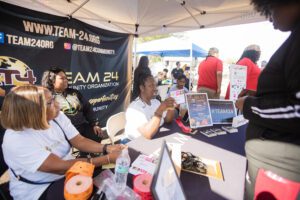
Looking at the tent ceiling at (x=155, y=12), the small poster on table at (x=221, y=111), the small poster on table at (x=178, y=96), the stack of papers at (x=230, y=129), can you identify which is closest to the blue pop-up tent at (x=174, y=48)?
the tent ceiling at (x=155, y=12)

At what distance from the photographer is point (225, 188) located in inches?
41.1

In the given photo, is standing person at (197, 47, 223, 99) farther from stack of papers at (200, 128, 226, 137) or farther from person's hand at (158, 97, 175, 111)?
person's hand at (158, 97, 175, 111)

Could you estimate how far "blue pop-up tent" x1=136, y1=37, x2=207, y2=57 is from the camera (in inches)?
300

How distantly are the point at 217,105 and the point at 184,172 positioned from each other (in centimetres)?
140

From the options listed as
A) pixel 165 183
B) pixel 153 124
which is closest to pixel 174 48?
pixel 153 124

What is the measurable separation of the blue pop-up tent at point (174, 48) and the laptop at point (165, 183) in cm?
721

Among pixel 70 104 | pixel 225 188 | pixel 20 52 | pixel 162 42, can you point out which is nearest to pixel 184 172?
pixel 225 188

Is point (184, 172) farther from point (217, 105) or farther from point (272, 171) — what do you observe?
point (217, 105)

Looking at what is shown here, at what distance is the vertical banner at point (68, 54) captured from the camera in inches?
103

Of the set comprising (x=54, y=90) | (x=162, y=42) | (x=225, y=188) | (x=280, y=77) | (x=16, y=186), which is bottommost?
(x=16, y=186)

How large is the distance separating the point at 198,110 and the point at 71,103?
1768 mm

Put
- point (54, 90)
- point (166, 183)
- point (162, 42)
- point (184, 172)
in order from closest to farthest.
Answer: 1. point (166, 183)
2. point (184, 172)
3. point (54, 90)
4. point (162, 42)

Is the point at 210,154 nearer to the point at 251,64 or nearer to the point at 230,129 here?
the point at 230,129

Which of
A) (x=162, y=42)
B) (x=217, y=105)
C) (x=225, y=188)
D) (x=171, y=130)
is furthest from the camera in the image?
(x=162, y=42)
